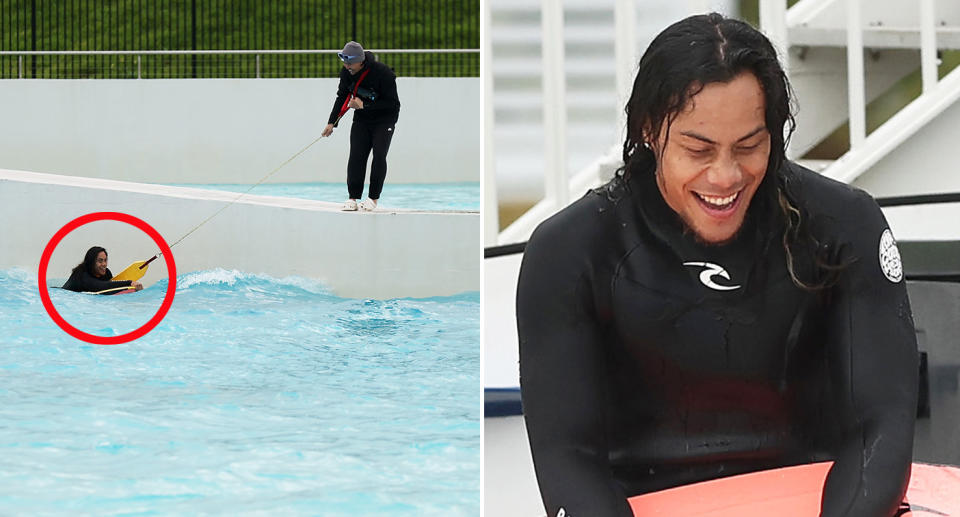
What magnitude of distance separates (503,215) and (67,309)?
5.57 metres

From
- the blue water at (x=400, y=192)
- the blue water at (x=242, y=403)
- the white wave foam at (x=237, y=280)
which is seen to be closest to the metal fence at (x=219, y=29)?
the blue water at (x=400, y=192)

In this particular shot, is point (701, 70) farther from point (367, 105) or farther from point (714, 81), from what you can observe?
point (367, 105)

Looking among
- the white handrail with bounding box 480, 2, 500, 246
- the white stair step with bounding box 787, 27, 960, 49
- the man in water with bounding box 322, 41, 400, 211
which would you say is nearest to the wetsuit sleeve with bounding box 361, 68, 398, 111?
the man in water with bounding box 322, 41, 400, 211

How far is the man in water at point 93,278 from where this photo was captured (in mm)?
7980

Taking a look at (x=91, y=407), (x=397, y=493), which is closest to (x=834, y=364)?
(x=397, y=493)

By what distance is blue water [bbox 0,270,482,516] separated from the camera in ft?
14.6

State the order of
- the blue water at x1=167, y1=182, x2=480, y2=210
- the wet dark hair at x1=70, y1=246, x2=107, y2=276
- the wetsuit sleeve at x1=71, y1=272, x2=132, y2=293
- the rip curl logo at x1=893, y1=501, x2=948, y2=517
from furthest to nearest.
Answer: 1. the blue water at x1=167, y1=182, x2=480, y2=210
2. the wet dark hair at x1=70, y1=246, x2=107, y2=276
3. the wetsuit sleeve at x1=71, y1=272, x2=132, y2=293
4. the rip curl logo at x1=893, y1=501, x2=948, y2=517

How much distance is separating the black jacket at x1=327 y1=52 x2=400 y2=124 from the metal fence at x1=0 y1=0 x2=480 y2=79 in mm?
5303

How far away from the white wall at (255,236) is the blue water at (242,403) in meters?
0.12

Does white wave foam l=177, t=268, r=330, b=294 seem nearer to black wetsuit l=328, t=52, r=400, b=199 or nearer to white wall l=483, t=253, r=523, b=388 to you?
black wetsuit l=328, t=52, r=400, b=199

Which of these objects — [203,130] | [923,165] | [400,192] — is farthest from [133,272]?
[923,165]

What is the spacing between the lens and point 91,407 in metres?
5.67

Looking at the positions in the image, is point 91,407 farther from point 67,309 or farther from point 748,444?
point 748,444

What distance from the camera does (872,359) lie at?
1957 mm
